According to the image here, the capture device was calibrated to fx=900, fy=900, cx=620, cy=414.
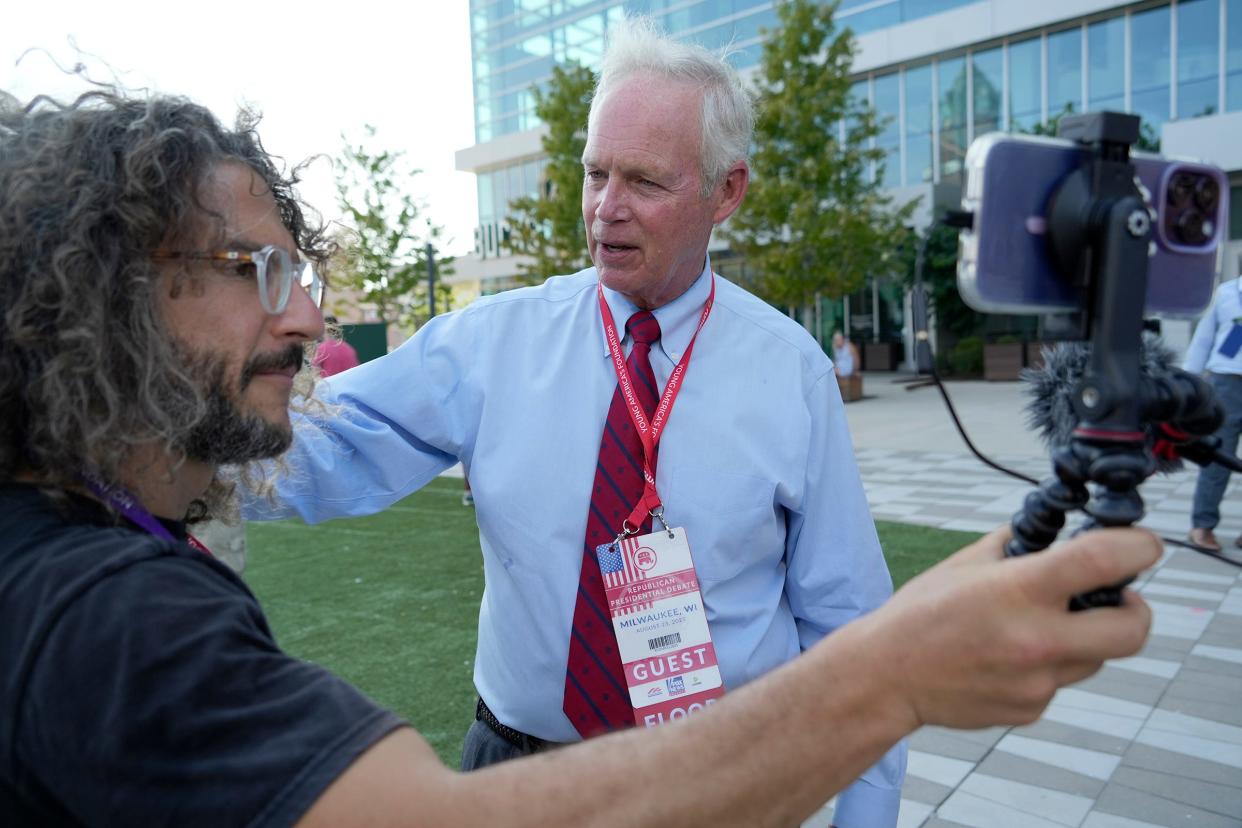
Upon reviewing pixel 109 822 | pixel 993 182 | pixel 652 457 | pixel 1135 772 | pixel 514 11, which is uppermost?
pixel 514 11

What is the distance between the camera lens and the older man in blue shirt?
1833 millimetres

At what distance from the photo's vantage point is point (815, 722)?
0.88m

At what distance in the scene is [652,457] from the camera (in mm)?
1874

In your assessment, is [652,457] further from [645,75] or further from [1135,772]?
[1135,772]

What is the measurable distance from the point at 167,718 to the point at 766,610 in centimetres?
126

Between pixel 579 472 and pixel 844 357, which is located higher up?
pixel 579 472

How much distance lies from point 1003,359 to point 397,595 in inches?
744

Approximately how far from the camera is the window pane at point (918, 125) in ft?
81.9

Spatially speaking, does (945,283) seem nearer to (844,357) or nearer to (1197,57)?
(844,357)

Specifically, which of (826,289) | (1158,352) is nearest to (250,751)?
(1158,352)

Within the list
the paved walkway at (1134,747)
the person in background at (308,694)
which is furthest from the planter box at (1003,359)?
the person in background at (308,694)

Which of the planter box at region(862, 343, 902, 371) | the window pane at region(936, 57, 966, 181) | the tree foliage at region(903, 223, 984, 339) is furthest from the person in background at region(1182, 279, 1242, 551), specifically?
the planter box at region(862, 343, 902, 371)

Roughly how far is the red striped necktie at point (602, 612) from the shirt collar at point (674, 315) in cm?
23

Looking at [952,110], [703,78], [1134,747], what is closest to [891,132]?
[952,110]
